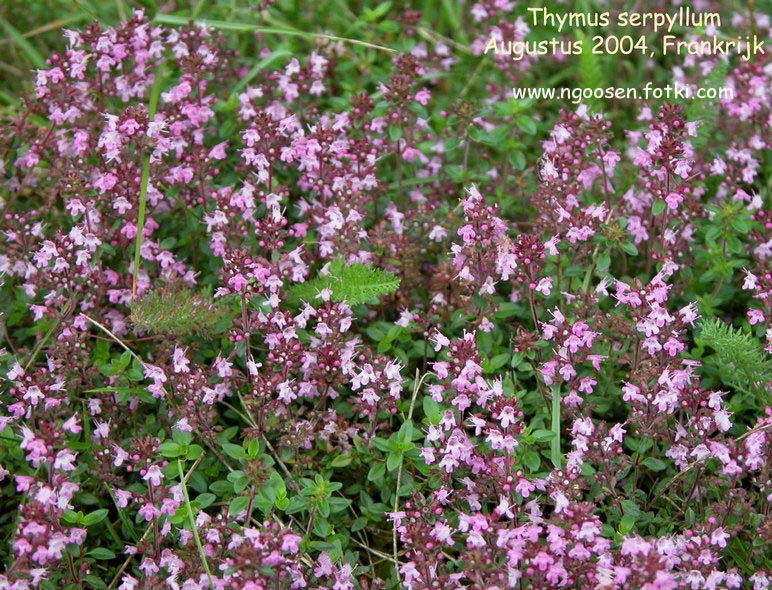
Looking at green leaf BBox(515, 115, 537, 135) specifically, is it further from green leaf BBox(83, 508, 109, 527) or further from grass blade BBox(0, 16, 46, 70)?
grass blade BBox(0, 16, 46, 70)

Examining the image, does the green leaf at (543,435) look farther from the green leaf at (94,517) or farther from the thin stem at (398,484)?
the green leaf at (94,517)

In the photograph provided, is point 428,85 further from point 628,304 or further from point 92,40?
point 628,304

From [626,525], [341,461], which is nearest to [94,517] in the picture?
[341,461]

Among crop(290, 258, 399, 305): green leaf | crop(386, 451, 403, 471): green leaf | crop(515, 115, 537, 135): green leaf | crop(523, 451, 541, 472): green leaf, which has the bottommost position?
crop(523, 451, 541, 472): green leaf

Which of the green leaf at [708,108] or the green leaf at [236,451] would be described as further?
the green leaf at [708,108]

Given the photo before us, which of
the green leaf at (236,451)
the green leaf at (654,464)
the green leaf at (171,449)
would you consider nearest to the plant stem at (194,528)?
the green leaf at (171,449)

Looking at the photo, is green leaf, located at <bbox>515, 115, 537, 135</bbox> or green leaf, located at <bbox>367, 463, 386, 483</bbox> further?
green leaf, located at <bbox>515, 115, 537, 135</bbox>

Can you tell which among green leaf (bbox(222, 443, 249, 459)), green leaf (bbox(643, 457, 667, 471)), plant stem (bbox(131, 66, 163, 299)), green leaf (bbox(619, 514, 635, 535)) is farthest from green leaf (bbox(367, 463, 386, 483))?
plant stem (bbox(131, 66, 163, 299))

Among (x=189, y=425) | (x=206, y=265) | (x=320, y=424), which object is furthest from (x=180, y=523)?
(x=206, y=265)
